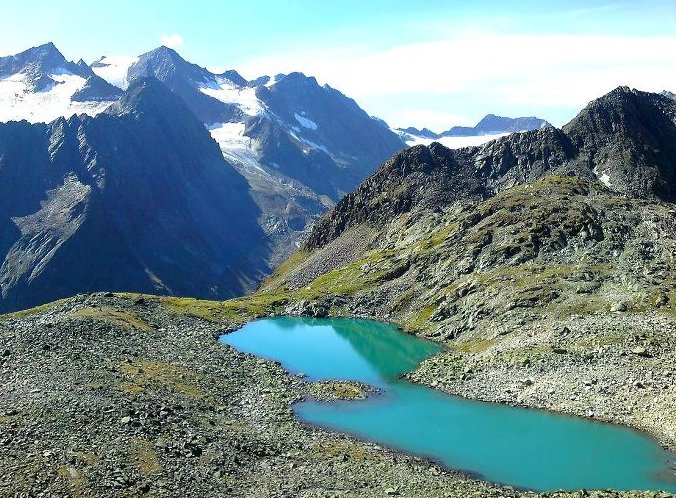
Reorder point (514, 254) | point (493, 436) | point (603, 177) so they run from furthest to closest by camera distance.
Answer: point (603, 177)
point (514, 254)
point (493, 436)

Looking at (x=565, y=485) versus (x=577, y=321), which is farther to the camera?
(x=577, y=321)

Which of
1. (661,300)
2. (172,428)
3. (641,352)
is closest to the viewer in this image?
(172,428)

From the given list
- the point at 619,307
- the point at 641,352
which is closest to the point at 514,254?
the point at 619,307

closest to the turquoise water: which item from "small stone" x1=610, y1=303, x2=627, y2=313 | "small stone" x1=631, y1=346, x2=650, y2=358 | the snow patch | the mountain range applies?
"small stone" x1=631, y1=346, x2=650, y2=358

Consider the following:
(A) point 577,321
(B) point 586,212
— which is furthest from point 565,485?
(B) point 586,212

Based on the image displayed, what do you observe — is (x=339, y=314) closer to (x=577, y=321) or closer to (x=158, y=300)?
(x=158, y=300)

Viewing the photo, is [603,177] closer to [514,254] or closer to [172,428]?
[514,254]

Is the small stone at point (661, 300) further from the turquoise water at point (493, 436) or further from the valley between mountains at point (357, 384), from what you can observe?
the turquoise water at point (493, 436)

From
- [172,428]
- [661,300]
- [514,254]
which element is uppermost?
[514,254]
